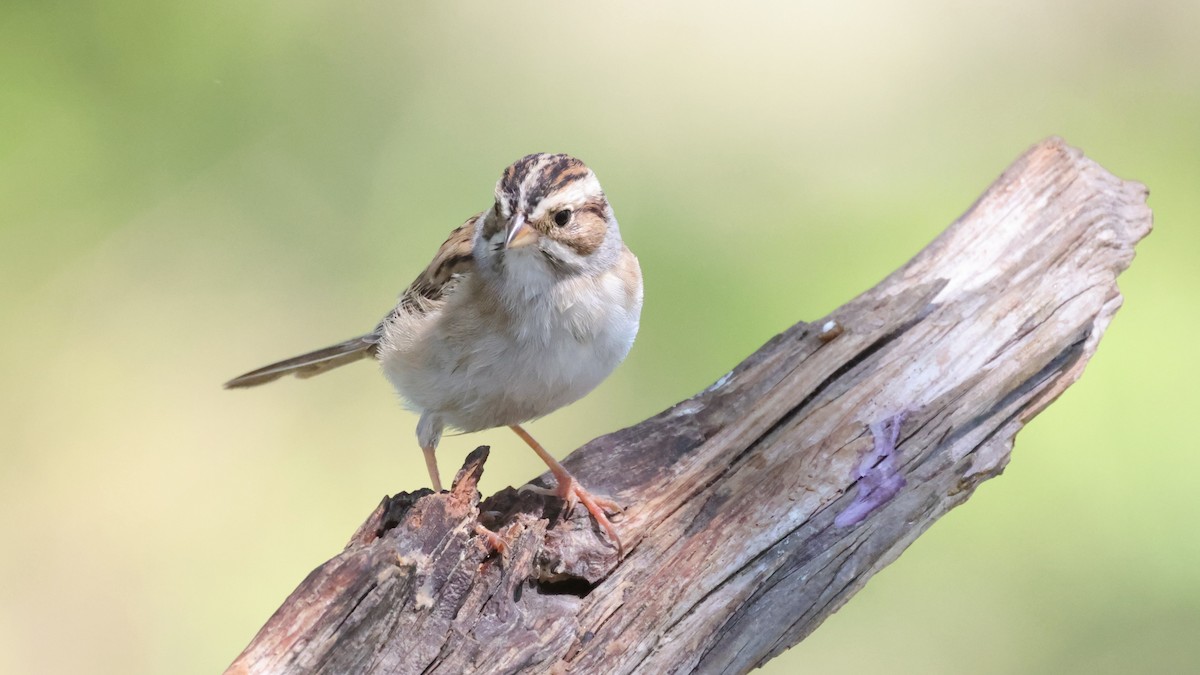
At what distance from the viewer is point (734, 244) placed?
564 cm

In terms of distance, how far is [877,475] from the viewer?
9.86 feet

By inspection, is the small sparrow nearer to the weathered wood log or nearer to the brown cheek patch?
the brown cheek patch

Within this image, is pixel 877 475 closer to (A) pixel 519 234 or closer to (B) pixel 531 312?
(B) pixel 531 312

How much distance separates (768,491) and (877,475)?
0.29 metres

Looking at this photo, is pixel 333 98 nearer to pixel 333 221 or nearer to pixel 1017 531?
pixel 333 221

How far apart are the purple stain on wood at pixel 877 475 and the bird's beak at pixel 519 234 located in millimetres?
1014

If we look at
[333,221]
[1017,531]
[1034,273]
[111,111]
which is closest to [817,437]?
[1034,273]

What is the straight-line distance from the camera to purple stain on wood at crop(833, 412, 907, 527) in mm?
2939

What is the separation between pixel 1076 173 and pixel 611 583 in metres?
2.05

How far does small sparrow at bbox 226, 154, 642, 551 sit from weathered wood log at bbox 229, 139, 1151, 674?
19 cm

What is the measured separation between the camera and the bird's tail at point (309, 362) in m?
3.47

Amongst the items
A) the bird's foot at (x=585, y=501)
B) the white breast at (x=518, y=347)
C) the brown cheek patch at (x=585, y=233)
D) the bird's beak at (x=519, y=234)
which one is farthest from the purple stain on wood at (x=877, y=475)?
the bird's beak at (x=519, y=234)

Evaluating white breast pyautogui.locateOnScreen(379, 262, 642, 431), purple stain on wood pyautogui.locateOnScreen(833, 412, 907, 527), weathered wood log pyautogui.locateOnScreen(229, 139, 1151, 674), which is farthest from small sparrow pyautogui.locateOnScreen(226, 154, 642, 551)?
purple stain on wood pyautogui.locateOnScreen(833, 412, 907, 527)

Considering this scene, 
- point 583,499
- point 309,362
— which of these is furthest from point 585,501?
point 309,362
